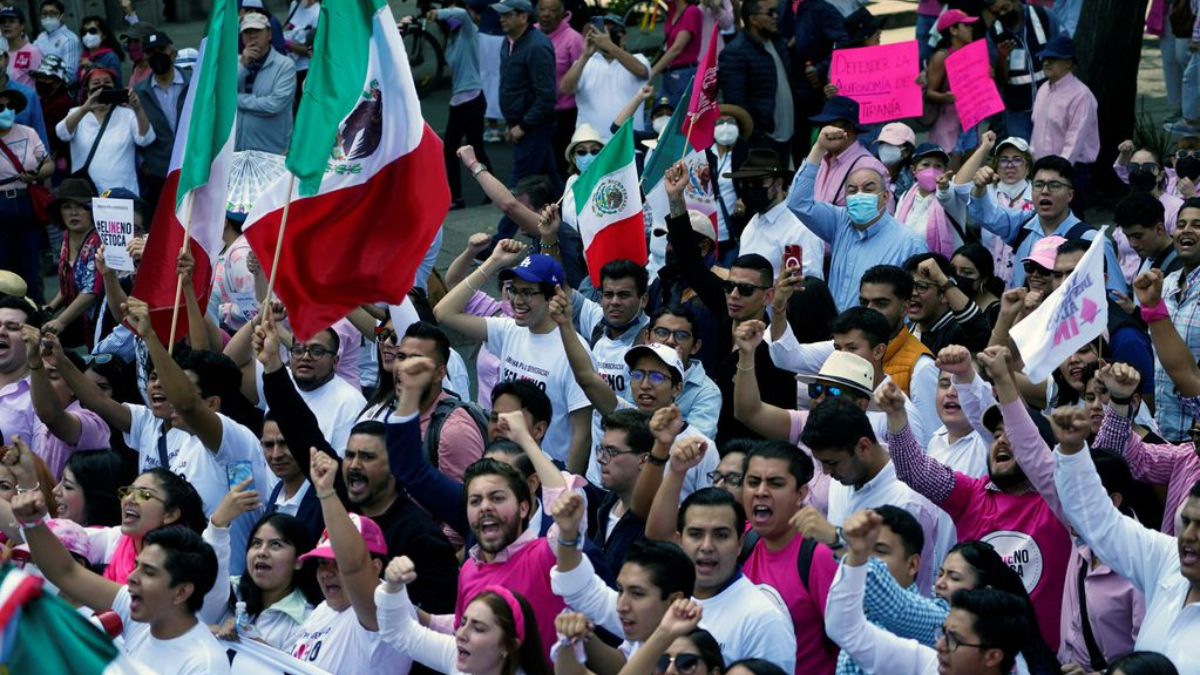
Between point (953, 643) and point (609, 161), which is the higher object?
point (953, 643)

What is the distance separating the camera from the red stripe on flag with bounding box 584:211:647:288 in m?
9.90

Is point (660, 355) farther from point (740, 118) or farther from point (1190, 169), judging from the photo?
point (1190, 169)

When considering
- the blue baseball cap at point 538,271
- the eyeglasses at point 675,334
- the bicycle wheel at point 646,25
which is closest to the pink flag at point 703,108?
the blue baseball cap at point 538,271

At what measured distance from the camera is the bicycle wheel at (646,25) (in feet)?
62.4

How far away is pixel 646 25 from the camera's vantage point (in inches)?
750

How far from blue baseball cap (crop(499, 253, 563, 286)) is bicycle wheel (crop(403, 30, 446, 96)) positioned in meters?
10.3

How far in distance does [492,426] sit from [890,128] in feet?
15.4

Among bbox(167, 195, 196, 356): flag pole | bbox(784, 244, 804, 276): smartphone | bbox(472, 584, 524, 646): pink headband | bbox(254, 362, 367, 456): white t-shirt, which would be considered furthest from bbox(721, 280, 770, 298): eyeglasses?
bbox(472, 584, 524, 646): pink headband

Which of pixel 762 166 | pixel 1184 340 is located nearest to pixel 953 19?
pixel 762 166

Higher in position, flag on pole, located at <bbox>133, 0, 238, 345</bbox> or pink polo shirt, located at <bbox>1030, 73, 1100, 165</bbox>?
flag on pole, located at <bbox>133, 0, 238, 345</bbox>

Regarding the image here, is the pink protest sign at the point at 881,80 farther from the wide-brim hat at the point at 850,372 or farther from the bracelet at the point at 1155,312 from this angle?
the bracelet at the point at 1155,312

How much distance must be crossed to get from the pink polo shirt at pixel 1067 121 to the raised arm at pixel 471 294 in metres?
4.69

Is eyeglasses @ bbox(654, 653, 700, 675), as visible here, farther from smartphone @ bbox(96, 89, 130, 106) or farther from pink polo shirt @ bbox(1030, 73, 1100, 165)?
smartphone @ bbox(96, 89, 130, 106)

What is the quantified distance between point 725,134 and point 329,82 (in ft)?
15.1
